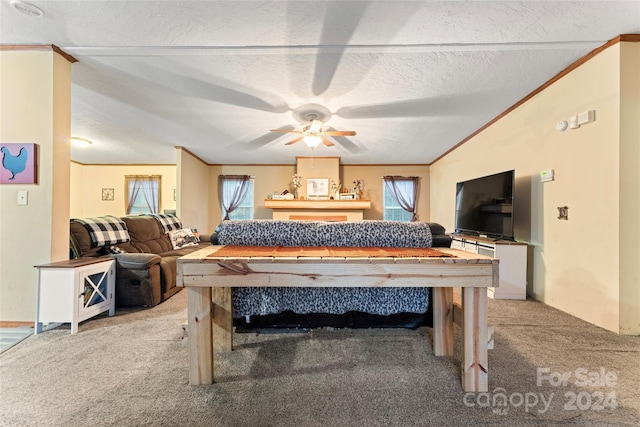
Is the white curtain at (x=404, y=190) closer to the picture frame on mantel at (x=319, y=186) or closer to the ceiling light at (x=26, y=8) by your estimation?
the picture frame on mantel at (x=319, y=186)

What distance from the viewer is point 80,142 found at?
14.2 feet

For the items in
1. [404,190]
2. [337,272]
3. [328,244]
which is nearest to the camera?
[337,272]

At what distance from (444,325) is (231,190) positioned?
224 inches

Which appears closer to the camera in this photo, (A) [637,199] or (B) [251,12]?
(B) [251,12]

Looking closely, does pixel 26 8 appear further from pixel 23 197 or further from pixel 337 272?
pixel 337 272

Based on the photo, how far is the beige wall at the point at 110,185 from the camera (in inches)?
254

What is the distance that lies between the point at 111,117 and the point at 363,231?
154 inches

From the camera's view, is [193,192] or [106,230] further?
[193,192]

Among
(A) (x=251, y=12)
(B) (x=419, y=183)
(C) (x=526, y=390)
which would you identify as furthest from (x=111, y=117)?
(B) (x=419, y=183)

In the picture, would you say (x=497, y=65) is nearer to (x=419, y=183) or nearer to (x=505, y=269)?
(x=505, y=269)

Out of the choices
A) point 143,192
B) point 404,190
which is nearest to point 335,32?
point 404,190

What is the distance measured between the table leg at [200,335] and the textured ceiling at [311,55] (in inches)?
71.7

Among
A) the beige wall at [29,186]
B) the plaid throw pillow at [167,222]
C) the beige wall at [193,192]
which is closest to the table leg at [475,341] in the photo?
the beige wall at [29,186]

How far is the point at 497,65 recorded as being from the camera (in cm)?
216
